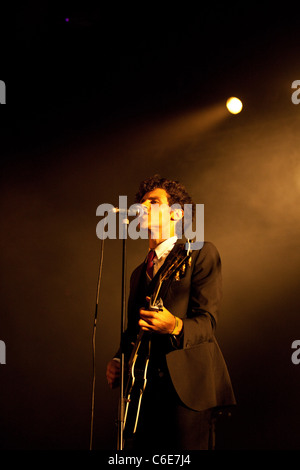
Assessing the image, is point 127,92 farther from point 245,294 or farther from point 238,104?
point 245,294

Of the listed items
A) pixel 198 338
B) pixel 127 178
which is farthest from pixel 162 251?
pixel 127 178

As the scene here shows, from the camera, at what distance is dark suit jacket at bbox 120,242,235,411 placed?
1.79 m

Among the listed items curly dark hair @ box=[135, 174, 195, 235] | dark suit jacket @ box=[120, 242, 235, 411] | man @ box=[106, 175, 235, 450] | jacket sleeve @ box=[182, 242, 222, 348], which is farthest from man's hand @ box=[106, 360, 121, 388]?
curly dark hair @ box=[135, 174, 195, 235]

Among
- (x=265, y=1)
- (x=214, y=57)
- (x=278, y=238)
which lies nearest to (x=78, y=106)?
(x=214, y=57)

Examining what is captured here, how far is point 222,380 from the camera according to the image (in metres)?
1.95

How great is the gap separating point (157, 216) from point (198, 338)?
912 millimetres

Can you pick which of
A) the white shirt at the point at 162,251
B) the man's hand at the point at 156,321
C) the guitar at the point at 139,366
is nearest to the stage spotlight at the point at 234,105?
the white shirt at the point at 162,251

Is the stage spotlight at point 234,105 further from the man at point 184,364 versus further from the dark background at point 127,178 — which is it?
the man at point 184,364

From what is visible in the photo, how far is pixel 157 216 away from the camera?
2.49m

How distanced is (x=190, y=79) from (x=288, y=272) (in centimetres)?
185

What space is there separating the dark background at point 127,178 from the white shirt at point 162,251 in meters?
0.85

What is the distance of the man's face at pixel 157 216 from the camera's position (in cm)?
245

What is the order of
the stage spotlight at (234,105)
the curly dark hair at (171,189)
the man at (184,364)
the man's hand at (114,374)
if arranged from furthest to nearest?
the stage spotlight at (234,105) < the curly dark hair at (171,189) < the man's hand at (114,374) < the man at (184,364)

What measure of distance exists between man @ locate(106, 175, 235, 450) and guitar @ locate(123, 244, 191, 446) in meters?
0.03
